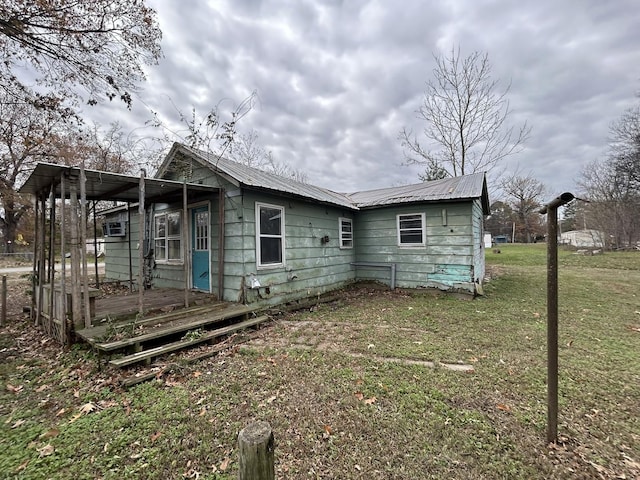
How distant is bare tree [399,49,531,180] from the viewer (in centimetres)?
1430

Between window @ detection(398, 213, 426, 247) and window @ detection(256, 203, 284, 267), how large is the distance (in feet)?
13.7

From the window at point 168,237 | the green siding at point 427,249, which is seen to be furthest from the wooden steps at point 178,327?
the green siding at point 427,249

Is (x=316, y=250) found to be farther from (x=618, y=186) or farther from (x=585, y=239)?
(x=585, y=239)

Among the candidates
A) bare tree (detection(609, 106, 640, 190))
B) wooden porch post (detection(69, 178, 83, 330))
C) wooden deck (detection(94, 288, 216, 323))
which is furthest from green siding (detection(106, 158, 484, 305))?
bare tree (detection(609, 106, 640, 190))

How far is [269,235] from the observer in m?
6.39

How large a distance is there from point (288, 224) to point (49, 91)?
6.41m

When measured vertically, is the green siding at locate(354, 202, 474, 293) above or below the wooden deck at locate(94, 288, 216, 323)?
above

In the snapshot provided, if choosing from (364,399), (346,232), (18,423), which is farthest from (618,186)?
(18,423)

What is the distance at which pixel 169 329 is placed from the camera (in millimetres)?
4258

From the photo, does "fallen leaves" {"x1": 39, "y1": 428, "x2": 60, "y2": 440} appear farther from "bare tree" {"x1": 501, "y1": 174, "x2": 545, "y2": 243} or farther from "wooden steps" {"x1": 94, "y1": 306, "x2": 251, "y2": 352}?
"bare tree" {"x1": 501, "y1": 174, "x2": 545, "y2": 243}

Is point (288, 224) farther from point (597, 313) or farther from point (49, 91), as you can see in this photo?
point (597, 313)

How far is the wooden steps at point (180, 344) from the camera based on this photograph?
3.53 meters

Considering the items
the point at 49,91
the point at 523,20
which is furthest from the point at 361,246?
the point at 49,91

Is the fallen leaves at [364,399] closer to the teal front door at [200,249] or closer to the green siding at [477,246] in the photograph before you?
the teal front door at [200,249]
